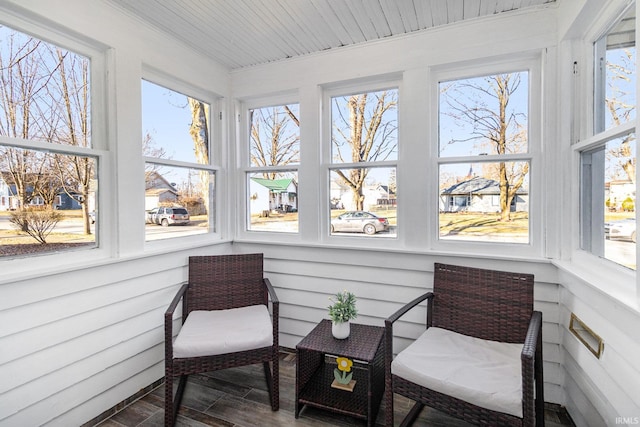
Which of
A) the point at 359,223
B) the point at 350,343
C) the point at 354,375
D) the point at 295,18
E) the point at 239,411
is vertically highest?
the point at 295,18

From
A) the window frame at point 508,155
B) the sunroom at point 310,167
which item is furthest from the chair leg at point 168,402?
the window frame at point 508,155

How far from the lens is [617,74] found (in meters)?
1.50

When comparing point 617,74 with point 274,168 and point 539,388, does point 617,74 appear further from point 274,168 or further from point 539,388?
point 274,168

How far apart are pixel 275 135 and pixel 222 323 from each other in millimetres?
1697

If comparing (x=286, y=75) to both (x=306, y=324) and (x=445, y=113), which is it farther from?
(x=306, y=324)

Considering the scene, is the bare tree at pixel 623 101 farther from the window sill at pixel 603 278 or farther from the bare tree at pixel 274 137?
the bare tree at pixel 274 137

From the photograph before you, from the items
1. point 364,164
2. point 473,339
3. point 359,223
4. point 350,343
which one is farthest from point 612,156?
point 350,343

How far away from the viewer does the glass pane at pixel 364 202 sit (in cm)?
250

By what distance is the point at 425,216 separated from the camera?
2.31m

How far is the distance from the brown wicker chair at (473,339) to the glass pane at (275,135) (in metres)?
1.60

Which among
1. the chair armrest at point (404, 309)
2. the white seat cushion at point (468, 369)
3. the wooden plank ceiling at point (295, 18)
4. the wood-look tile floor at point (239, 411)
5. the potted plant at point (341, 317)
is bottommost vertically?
the wood-look tile floor at point (239, 411)

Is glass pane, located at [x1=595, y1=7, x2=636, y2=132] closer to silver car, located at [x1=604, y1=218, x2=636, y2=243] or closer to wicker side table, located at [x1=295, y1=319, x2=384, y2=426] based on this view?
silver car, located at [x1=604, y1=218, x2=636, y2=243]

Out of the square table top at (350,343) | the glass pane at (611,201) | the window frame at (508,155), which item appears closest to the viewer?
the glass pane at (611,201)

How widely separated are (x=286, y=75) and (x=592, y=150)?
223cm
